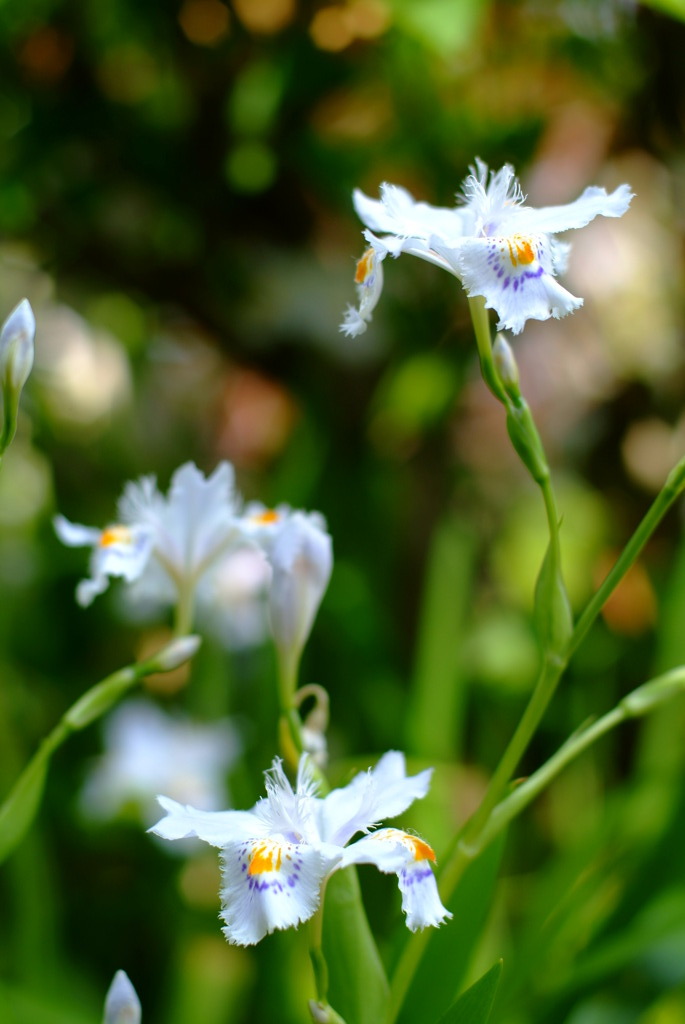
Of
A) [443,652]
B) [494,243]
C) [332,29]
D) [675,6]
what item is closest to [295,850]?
[494,243]

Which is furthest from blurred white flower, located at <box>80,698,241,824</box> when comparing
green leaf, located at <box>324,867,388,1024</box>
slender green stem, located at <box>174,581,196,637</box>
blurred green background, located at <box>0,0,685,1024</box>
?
green leaf, located at <box>324,867,388,1024</box>

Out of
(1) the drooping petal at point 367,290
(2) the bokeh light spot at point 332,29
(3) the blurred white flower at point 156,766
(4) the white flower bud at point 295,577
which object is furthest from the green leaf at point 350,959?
(2) the bokeh light spot at point 332,29

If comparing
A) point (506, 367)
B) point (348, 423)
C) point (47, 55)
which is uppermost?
point (47, 55)

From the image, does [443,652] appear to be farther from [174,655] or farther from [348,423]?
[174,655]

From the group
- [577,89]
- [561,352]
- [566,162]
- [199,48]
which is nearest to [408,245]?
[199,48]

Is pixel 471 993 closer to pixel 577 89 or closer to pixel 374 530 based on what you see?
pixel 374 530

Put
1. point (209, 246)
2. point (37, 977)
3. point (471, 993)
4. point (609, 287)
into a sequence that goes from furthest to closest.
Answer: point (609, 287) < point (209, 246) < point (37, 977) < point (471, 993)
